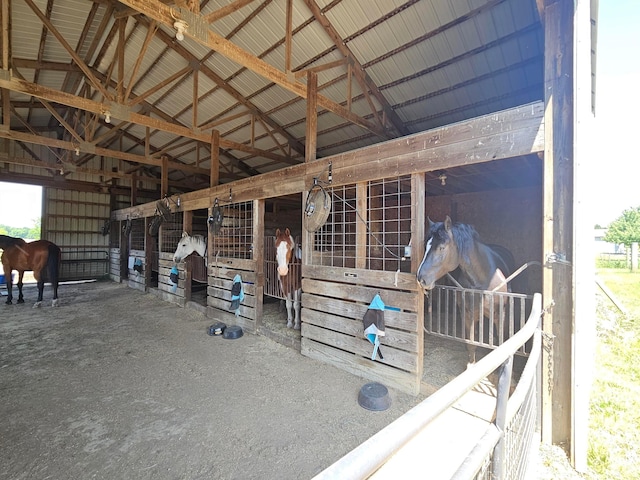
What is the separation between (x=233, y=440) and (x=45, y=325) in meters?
5.17

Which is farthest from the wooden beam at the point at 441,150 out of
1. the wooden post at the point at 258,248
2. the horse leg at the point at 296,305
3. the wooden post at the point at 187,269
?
the wooden post at the point at 187,269

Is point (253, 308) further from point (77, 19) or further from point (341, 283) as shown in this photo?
point (77, 19)

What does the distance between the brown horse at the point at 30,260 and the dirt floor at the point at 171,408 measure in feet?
9.33

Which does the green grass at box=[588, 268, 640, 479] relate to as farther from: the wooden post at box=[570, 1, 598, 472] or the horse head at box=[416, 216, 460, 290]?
A: the horse head at box=[416, 216, 460, 290]

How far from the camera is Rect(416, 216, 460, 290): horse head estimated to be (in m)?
2.62

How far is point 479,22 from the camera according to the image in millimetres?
3906

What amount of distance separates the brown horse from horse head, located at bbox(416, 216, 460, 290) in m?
8.34

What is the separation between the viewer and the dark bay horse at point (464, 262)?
2.65 meters

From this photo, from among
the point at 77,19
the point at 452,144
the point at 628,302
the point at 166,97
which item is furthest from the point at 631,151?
the point at 77,19

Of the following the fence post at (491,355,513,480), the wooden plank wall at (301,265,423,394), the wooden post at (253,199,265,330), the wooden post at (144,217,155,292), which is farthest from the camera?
the wooden post at (144,217,155,292)

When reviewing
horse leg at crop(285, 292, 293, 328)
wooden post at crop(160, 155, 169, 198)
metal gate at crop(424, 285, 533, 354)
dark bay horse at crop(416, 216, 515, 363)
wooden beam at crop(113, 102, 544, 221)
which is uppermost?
wooden post at crop(160, 155, 169, 198)

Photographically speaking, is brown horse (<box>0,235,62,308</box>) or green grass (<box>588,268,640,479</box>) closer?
green grass (<box>588,268,640,479</box>)

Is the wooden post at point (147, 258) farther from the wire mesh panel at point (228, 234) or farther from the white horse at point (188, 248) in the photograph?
the wire mesh panel at point (228, 234)

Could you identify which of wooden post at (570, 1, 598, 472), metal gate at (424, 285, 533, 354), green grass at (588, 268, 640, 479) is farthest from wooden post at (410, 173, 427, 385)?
green grass at (588, 268, 640, 479)
